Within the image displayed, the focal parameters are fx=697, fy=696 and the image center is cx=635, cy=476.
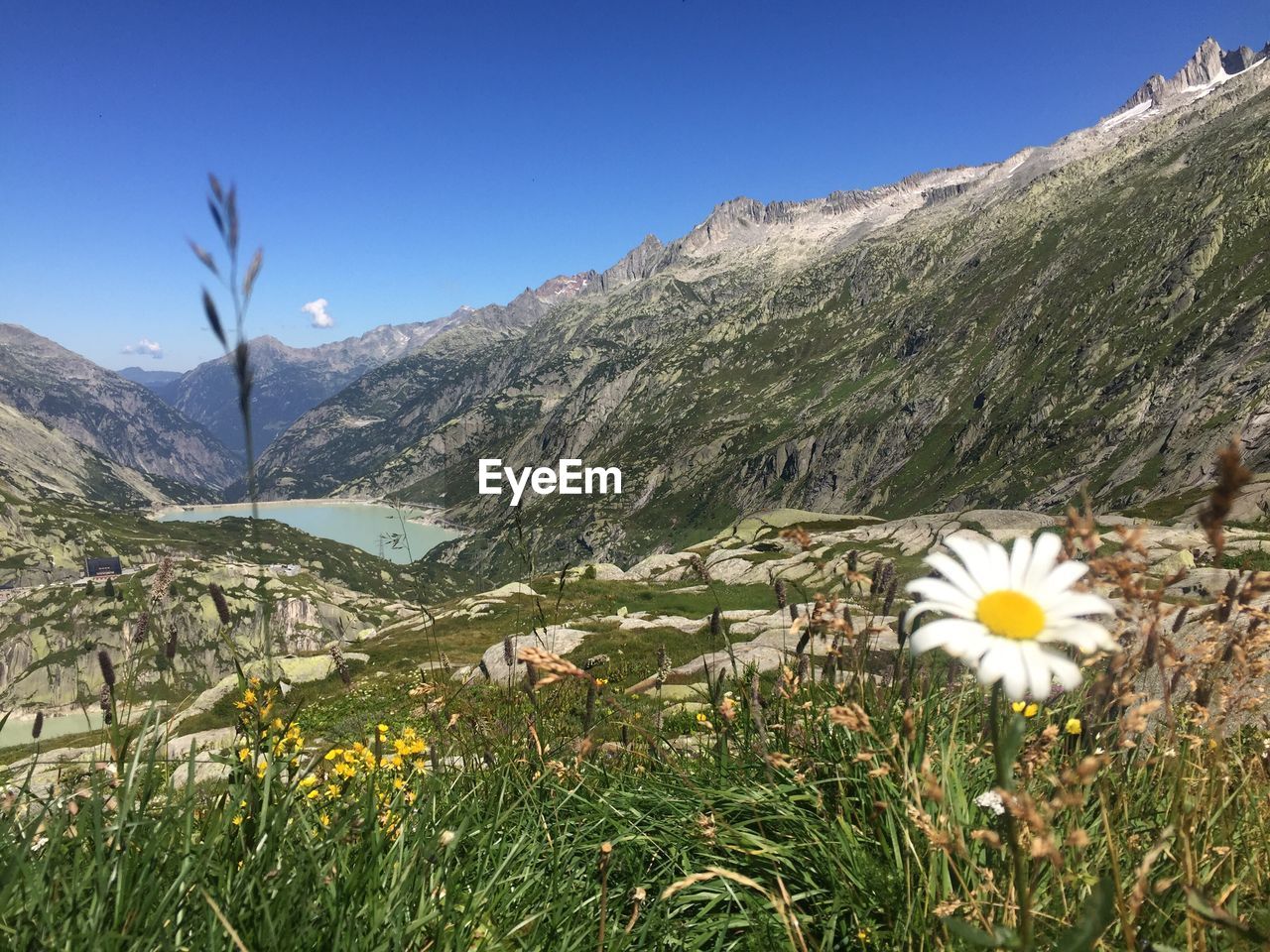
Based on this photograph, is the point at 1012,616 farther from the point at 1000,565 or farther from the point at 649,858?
the point at 649,858

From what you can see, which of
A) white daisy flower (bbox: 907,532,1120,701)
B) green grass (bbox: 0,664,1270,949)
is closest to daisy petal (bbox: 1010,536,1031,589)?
white daisy flower (bbox: 907,532,1120,701)

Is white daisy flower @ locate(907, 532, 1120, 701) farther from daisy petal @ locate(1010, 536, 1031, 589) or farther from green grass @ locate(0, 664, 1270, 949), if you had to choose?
green grass @ locate(0, 664, 1270, 949)

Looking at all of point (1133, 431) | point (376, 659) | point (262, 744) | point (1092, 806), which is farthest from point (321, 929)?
point (1133, 431)

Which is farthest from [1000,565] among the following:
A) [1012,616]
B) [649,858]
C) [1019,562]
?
[649,858]

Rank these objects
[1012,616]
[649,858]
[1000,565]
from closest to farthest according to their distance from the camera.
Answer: [1012,616] < [1000,565] < [649,858]

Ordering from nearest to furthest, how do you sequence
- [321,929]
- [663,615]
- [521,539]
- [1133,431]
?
[321,929], [521,539], [663,615], [1133,431]

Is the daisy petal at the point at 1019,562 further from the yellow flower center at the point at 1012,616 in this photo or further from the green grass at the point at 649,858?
the green grass at the point at 649,858

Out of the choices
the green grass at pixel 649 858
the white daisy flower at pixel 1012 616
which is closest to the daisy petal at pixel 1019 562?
the white daisy flower at pixel 1012 616

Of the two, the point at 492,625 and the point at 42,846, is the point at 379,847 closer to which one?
the point at 42,846
